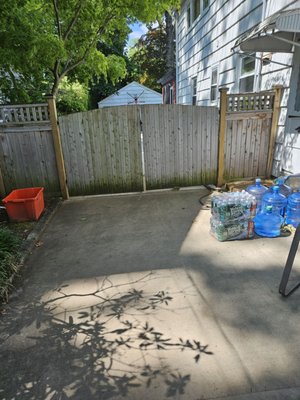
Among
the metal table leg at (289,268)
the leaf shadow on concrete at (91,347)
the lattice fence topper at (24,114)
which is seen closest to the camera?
the leaf shadow on concrete at (91,347)

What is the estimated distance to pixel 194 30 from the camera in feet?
29.8

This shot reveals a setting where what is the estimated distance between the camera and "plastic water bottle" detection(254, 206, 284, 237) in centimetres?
351

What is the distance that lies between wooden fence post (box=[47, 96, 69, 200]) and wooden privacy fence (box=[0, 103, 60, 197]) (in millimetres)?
78

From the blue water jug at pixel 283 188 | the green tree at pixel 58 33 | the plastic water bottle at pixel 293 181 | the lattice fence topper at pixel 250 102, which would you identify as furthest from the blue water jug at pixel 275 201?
the green tree at pixel 58 33

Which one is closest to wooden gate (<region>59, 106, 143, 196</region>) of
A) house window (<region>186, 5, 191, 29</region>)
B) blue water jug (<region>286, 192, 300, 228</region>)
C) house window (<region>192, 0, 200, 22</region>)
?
blue water jug (<region>286, 192, 300, 228</region>)

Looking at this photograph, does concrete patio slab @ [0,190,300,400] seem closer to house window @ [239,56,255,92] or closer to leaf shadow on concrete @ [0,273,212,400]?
leaf shadow on concrete @ [0,273,212,400]

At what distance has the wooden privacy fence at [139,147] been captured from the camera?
5066 millimetres

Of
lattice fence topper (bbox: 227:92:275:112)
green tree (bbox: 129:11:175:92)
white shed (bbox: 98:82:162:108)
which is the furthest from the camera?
green tree (bbox: 129:11:175:92)

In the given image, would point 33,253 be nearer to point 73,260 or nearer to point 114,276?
point 73,260

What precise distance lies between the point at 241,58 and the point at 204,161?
8.50 feet

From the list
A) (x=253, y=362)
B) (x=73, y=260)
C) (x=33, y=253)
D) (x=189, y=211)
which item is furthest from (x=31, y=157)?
(x=253, y=362)

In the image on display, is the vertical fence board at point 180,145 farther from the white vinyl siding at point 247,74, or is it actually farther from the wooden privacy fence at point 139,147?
the white vinyl siding at point 247,74

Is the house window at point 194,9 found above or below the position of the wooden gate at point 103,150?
above

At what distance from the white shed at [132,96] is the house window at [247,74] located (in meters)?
9.89
